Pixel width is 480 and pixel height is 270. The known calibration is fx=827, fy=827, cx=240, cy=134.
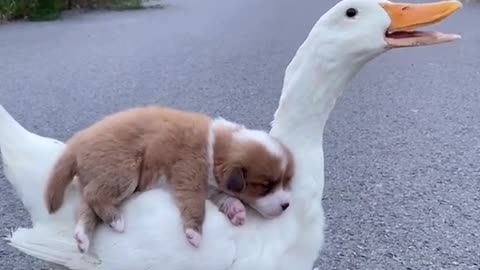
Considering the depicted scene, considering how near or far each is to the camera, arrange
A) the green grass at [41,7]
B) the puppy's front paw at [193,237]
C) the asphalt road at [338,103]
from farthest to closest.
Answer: the green grass at [41,7] → the asphalt road at [338,103] → the puppy's front paw at [193,237]

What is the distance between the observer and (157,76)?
5.54 m

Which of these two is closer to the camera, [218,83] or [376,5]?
[376,5]

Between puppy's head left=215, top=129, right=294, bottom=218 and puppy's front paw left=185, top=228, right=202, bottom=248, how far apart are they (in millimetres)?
98

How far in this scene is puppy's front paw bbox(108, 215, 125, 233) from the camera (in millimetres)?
1439

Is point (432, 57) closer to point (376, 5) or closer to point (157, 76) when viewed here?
point (157, 76)

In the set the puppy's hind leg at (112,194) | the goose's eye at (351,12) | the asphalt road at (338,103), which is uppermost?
the goose's eye at (351,12)

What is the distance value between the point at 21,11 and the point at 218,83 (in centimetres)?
519

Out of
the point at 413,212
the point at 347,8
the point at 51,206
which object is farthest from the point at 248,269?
the point at 413,212

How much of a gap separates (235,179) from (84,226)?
0.90ft

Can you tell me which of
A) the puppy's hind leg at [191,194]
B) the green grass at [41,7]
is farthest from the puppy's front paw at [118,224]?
the green grass at [41,7]

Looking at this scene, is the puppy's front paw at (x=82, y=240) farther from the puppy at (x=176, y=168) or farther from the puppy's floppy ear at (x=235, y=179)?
the puppy's floppy ear at (x=235, y=179)

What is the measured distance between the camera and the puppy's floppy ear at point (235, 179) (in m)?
1.43

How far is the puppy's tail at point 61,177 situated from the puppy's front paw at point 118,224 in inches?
4.4

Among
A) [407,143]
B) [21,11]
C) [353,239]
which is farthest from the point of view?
[21,11]
